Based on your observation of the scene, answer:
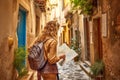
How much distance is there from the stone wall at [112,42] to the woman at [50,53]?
345 centimetres

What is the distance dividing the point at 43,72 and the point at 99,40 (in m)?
7.66

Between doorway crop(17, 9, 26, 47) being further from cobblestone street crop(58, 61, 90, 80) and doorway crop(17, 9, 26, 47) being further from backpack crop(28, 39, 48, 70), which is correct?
backpack crop(28, 39, 48, 70)

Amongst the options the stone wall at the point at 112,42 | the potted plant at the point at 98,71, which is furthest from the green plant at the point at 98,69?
the stone wall at the point at 112,42

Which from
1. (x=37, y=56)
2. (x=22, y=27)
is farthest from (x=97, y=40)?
(x=37, y=56)

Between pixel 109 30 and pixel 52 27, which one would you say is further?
pixel 109 30

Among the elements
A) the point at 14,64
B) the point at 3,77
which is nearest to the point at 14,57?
the point at 14,64

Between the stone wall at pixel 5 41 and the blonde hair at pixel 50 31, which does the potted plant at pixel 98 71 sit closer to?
the stone wall at pixel 5 41

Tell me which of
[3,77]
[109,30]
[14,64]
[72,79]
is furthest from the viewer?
[72,79]

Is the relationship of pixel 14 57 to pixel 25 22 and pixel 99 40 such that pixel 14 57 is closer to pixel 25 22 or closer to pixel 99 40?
pixel 25 22

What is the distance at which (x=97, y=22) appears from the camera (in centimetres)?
1191

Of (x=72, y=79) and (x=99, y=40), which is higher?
(x=99, y=40)

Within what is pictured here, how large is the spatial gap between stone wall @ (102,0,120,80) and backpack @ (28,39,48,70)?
369 cm

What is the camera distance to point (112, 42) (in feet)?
26.6

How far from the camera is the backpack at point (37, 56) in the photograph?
4469 millimetres
